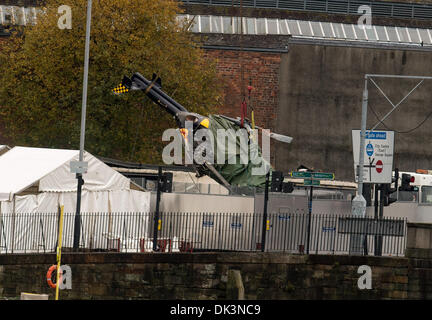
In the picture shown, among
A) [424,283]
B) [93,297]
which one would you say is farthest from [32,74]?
[424,283]

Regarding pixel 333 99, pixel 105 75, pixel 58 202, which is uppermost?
pixel 333 99

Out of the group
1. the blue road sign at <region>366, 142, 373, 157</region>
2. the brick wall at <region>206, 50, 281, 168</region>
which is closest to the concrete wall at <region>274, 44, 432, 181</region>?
the brick wall at <region>206, 50, 281, 168</region>

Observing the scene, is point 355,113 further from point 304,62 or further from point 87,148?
point 87,148

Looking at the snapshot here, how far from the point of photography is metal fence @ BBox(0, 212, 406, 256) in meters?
31.5

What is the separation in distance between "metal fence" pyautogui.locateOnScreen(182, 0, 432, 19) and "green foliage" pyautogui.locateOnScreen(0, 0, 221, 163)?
13.9 m

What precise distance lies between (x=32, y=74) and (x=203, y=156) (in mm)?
12131

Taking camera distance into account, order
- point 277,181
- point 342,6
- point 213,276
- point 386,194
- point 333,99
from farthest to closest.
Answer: point 342,6 → point 333,99 → point 386,194 → point 277,181 → point 213,276

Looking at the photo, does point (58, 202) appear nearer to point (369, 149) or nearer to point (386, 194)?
A: point (369, 149)

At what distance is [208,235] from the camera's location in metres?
32.2

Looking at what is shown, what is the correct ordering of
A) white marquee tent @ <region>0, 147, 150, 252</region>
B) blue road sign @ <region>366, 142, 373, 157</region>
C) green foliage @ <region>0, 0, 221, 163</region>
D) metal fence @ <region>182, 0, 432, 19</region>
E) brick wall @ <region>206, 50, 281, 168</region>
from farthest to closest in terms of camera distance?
metal fence @ <region>182, 0, 432, 19</region> < brick wall @ <region>206, 50, 281, 168</region> < green foliage @ <region>0, 0, 221, 163</region> < blue road sign @ <region>366, 142, 373, 157</region> < white marquee tent @ <region>0, 147, 150, 252</region>

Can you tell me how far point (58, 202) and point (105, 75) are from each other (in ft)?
43.8

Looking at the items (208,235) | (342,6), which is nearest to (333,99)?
(342,6)

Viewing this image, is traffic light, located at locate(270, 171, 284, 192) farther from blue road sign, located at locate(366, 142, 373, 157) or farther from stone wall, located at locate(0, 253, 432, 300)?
blue road sign, located at locate(366, 142, 373, 157)

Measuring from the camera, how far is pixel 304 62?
5591 centimetres
